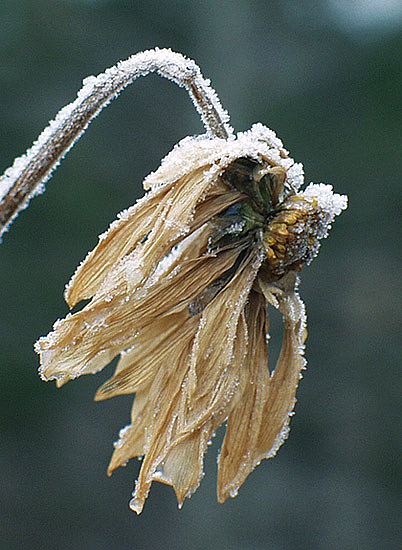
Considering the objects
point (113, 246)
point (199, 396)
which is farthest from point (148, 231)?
point (199, 396)

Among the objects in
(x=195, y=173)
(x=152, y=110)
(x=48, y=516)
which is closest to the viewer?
(x=195, y=173)

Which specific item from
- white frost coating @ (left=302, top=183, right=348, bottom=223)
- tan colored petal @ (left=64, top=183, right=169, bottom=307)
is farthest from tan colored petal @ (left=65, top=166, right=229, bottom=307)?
white frost coating @ (left=302, top=183, right=348, bottom=223)

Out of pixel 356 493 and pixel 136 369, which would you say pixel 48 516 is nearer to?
pixel 356 493

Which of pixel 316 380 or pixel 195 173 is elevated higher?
pixel 316 380

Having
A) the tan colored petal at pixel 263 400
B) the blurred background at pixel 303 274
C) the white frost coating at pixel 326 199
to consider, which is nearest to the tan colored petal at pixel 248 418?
the tan colored petal at pixel 263 400

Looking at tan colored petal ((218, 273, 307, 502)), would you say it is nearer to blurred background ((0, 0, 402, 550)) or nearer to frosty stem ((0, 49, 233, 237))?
frosty stem ((0, 49, 233, 237))

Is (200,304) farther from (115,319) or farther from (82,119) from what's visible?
(82,119)

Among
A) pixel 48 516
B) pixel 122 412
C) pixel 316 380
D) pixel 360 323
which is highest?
pixel 360 323

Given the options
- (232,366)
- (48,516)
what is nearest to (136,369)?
(232,366)

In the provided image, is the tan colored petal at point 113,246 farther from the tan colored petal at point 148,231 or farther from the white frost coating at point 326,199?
the white frost coating at point 326,199
